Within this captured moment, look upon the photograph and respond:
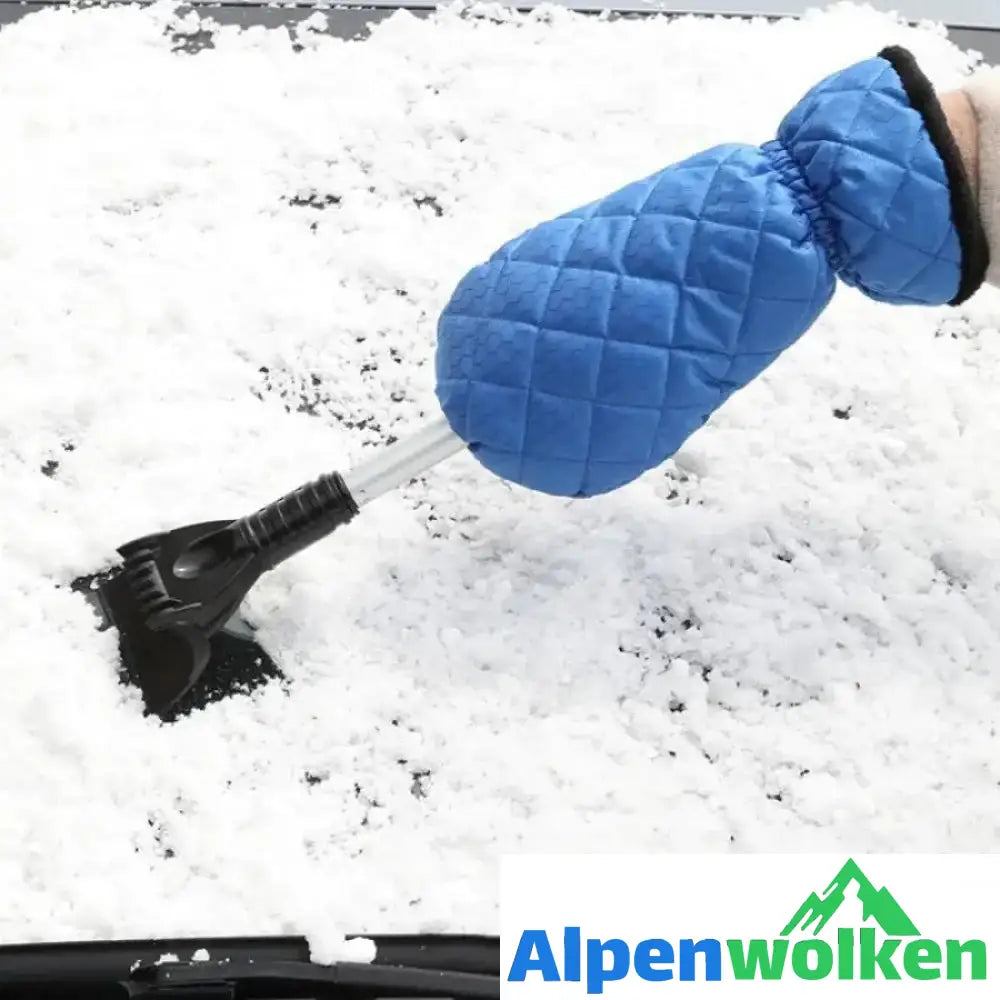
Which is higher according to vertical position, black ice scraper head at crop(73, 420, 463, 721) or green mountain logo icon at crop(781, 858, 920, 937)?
black ice scraper head at crop(73, 420, 463, 721)

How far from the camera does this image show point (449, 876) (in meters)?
0.66

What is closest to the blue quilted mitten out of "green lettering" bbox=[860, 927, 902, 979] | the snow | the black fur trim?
the black fur trim

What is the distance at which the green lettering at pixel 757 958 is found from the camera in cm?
61

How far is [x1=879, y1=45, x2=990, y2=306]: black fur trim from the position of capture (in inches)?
22.9

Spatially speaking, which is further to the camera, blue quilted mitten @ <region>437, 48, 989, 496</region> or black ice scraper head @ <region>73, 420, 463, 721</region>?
black ice scraper head @ <region>73, 420, 463, 721</region>

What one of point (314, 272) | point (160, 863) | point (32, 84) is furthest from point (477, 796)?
point (32, 84)

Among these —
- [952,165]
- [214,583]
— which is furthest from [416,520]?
[952,165]

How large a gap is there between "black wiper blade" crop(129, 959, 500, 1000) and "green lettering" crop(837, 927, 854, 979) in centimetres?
18

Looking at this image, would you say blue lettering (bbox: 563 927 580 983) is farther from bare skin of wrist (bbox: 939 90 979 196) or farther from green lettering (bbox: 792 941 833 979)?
bare skin of wrist (bbox: 939 90 979 196)

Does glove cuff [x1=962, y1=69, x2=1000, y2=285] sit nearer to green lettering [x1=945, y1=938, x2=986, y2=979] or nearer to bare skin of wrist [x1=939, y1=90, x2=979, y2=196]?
bare skin of wrist [x1=939, y1=90, x2=979, y2=196]

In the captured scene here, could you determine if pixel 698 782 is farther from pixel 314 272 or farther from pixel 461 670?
pixel 314 272

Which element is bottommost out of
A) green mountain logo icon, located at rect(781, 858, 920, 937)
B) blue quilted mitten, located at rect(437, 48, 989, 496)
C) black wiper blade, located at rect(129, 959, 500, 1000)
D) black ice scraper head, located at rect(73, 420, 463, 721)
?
black wiper blade, located at rect(129, 959, 500, 1000)

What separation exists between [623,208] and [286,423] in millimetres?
319

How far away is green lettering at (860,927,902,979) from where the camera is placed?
0.61m
